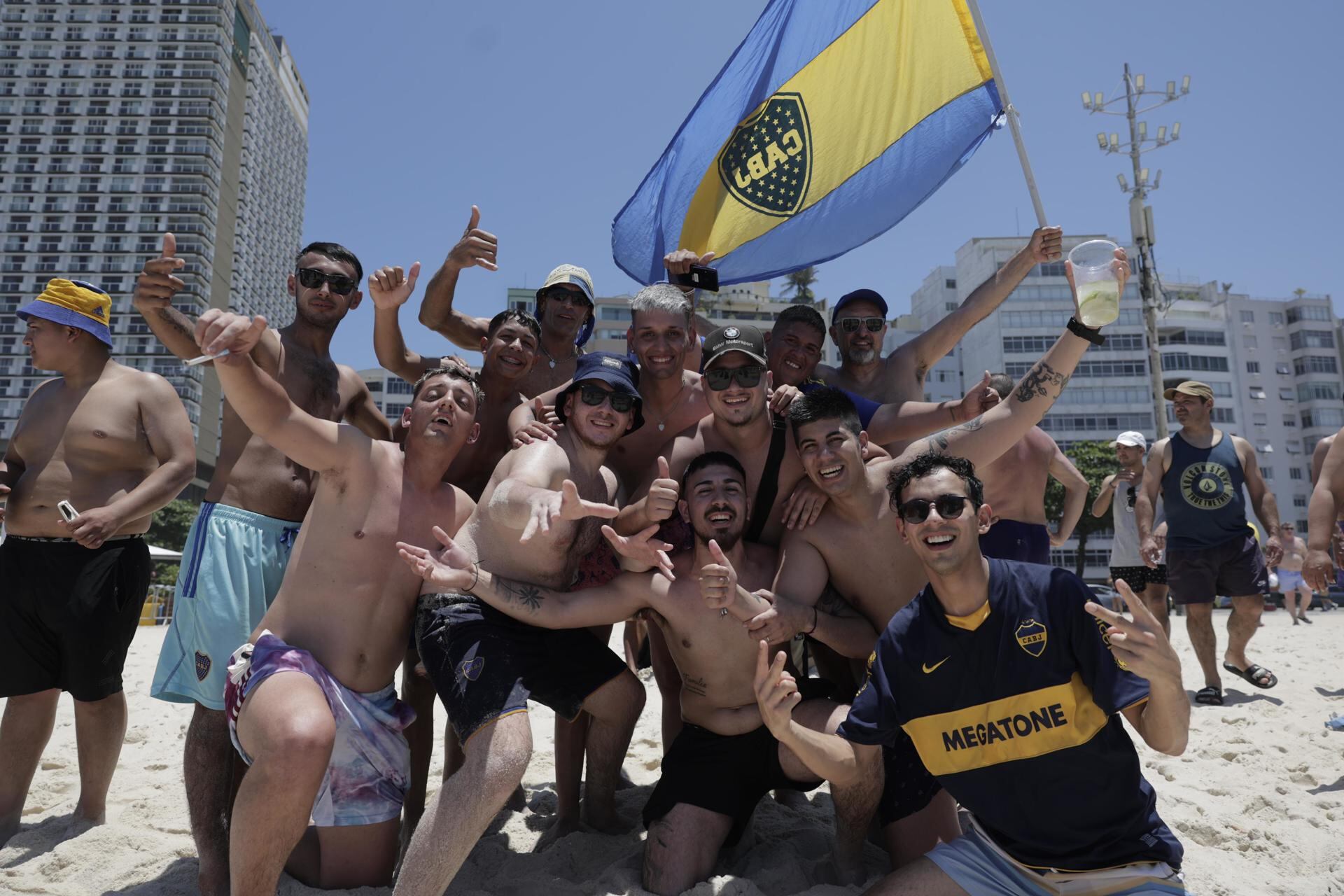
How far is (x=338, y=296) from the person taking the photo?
456cm

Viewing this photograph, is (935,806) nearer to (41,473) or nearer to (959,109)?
(959,109)

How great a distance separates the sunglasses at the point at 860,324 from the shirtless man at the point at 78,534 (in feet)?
12.3

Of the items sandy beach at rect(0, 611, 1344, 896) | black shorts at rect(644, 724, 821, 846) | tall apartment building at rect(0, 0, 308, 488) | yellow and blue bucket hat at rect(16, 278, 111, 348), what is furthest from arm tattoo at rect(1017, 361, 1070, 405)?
tall apartment building at rect(0, 0, 308, 488)

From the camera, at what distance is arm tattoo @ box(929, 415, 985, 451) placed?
154 inches

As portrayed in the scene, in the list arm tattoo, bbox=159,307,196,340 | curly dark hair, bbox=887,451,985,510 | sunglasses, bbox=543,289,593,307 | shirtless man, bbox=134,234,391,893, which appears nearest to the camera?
curly dark hair, bbox=887,451,985,510

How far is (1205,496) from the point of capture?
717cm

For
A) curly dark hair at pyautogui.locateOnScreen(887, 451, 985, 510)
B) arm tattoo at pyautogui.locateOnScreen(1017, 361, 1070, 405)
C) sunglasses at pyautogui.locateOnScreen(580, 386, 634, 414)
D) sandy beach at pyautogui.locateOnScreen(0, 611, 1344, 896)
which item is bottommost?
sandy beach at pyautogui.locateOnScreen(0, 611, 1344, 896)

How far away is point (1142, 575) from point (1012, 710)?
7.47 metres

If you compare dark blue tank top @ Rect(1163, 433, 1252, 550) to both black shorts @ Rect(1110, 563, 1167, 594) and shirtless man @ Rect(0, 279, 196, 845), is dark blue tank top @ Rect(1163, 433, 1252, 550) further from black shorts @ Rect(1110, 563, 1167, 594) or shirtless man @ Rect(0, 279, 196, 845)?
shirtless man @ Rect(0, 279, 196, 845)

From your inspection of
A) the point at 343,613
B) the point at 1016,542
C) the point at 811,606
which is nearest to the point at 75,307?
the point at 343,613

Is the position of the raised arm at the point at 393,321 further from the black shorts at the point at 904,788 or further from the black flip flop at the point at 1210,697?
the black flip flop at the point at 1210,697

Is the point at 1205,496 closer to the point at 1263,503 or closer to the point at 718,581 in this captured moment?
the point at 1263,503

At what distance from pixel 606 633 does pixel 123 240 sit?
10465 cm

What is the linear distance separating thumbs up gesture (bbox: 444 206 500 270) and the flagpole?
10.2ft
